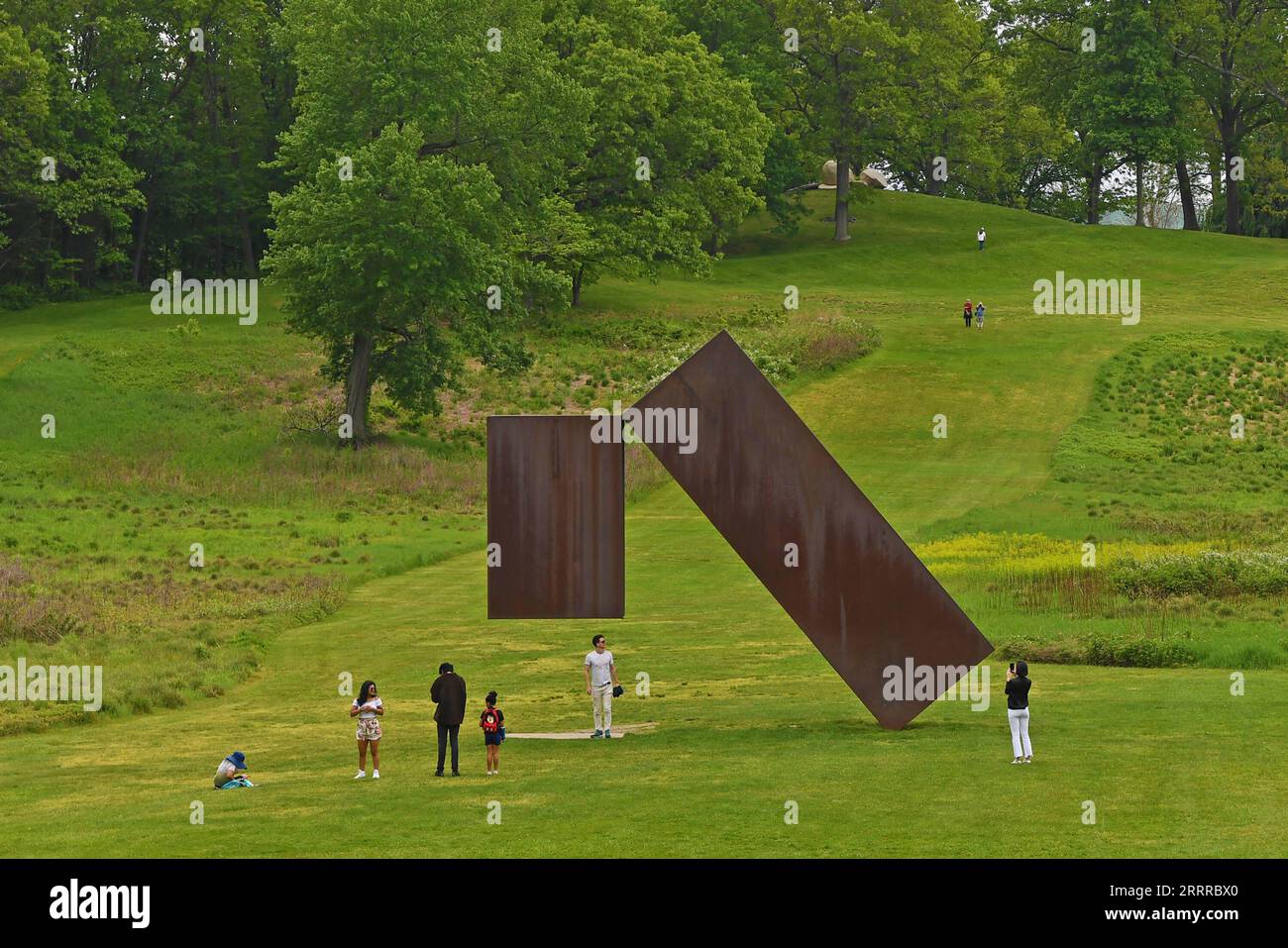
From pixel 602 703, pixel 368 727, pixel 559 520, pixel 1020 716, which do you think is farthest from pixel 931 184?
pixel 368 727

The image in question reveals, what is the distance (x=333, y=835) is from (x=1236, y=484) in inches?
1848

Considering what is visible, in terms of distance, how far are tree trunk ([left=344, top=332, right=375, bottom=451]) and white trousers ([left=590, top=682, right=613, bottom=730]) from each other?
133 feet

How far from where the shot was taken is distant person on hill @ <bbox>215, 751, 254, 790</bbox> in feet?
72.8

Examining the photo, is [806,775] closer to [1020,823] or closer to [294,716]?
[1020,823]

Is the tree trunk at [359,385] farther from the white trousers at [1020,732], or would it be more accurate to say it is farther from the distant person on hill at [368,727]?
the white trousers at [1020,732]

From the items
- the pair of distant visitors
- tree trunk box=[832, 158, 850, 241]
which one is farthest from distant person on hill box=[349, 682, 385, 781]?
tree trunk box=[832, 158, 850, 241]

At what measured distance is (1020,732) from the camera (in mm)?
22000

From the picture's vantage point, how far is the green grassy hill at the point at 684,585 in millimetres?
19891

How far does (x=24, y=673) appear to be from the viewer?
31891mm

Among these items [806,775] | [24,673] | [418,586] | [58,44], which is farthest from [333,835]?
[58,44]

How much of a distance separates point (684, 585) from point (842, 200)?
69.9 m

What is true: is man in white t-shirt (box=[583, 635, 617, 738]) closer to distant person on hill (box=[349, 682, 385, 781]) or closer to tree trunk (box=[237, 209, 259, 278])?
distant person on hill (box=[349, 682, 385, 781])

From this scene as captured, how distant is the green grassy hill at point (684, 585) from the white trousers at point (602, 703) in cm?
49

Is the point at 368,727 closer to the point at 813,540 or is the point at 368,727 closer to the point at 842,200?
the point at 813,540
